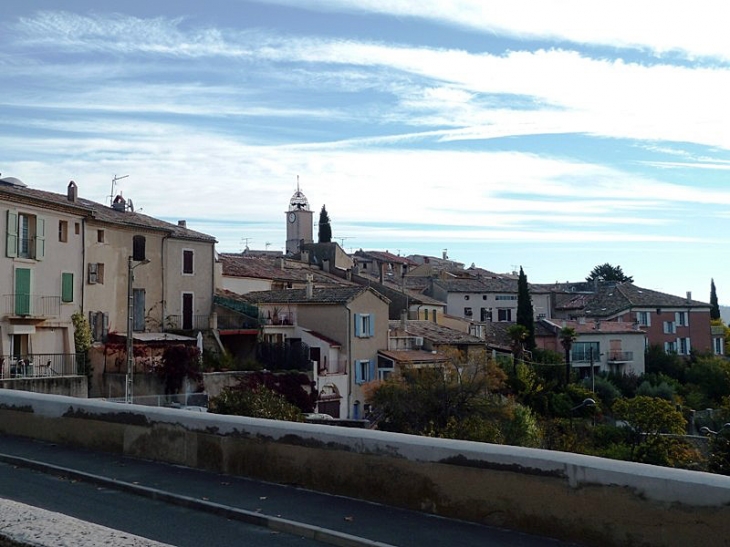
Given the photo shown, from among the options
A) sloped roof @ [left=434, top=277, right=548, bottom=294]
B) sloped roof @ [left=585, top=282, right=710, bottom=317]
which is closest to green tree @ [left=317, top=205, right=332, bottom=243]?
sloped roof @ [left=434, top=277, right=548, bottom=294]

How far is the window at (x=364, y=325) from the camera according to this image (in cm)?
4903

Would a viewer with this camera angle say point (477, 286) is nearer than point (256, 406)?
No

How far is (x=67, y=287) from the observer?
3931 cm

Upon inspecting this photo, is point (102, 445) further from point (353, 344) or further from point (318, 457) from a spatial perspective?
point (353, 344)

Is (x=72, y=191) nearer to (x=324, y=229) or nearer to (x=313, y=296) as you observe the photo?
(x=313, y=296)

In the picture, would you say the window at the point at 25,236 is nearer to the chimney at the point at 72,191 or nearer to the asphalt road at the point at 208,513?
the chimney at the point at 72,191

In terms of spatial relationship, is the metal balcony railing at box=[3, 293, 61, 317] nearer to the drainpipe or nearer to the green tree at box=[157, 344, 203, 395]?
the green tree at box=[157, 344, 203, 395]

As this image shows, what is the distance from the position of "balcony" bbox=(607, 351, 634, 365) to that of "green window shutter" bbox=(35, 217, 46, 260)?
46712 millimetres

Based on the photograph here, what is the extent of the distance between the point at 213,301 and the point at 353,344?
8.47 m

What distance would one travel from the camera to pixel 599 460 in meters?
6.96

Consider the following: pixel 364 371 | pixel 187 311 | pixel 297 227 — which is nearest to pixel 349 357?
pixel 364 371

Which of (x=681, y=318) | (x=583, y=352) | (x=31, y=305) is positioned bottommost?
(x=583, y=352)

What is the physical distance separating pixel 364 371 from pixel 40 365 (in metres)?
19.4

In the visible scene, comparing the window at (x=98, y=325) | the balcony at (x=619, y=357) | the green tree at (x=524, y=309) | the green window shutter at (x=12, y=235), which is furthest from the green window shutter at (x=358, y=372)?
the balcony at (x=619, y=357)
